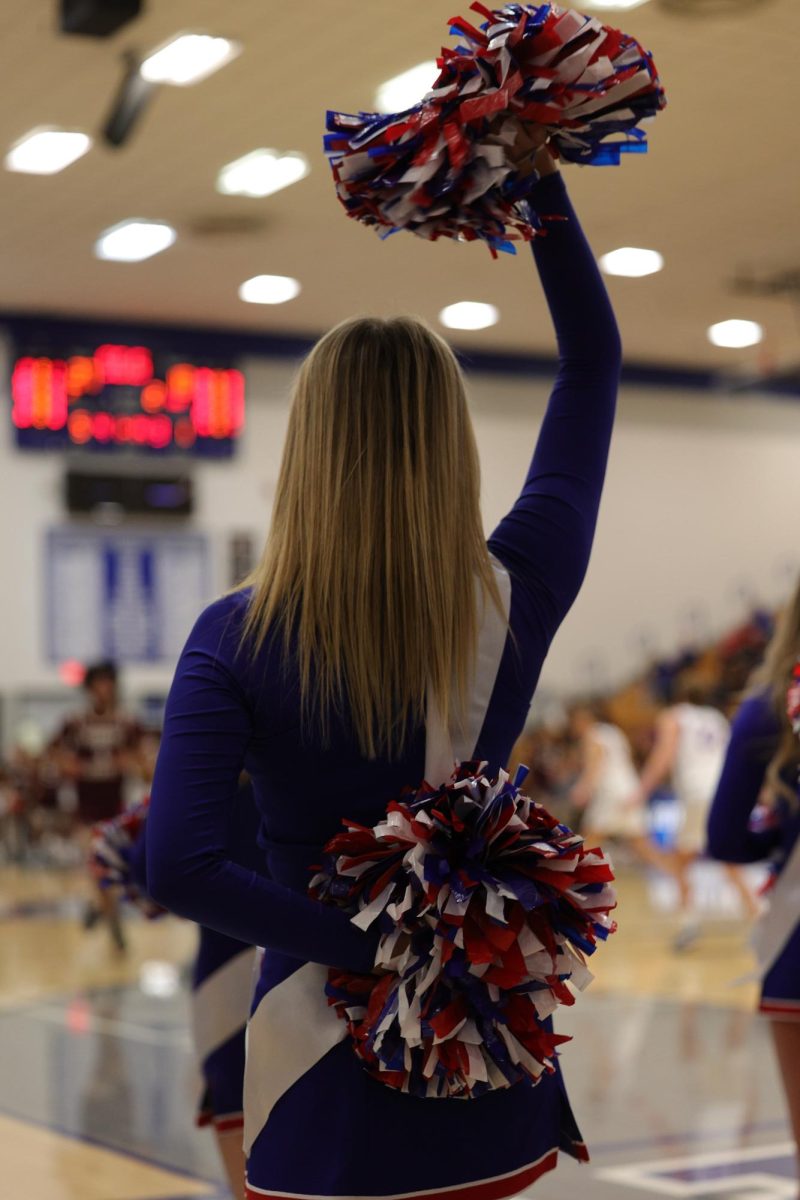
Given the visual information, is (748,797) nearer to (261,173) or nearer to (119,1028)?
(119,1028)

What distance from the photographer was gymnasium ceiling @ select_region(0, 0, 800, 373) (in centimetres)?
695

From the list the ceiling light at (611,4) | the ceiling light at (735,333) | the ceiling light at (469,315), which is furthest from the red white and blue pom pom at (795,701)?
the ceiling light at (735,333)

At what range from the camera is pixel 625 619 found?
1534 cm

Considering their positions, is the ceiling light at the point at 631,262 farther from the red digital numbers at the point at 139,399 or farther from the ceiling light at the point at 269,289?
the red digital numbers at the point at 139,399

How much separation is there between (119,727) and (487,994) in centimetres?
810

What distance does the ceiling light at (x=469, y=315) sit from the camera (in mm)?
12430

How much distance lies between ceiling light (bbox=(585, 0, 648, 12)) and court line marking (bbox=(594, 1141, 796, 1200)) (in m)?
4.31

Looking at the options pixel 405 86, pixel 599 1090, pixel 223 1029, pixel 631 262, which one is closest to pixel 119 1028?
pixel 599 1090

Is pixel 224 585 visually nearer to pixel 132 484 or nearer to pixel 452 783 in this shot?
pixel 132 484

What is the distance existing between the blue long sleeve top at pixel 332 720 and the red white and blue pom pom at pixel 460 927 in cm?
3

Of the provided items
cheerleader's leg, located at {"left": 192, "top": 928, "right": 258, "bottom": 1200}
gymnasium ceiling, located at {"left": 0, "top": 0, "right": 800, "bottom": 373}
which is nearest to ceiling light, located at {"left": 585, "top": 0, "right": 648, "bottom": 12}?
gymnasium ceiling, located at {"left": 0, "top": 0, "right": 800, "bottom": 373}

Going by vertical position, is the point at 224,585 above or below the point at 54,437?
below

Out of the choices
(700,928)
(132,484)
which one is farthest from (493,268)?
(700,928)

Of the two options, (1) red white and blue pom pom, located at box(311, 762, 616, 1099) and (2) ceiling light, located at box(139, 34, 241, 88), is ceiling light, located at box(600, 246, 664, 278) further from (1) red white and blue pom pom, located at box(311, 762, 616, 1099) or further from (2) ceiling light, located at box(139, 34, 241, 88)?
(1) red white and blue pom pom, located at box(311, 762, 616, 1099)
